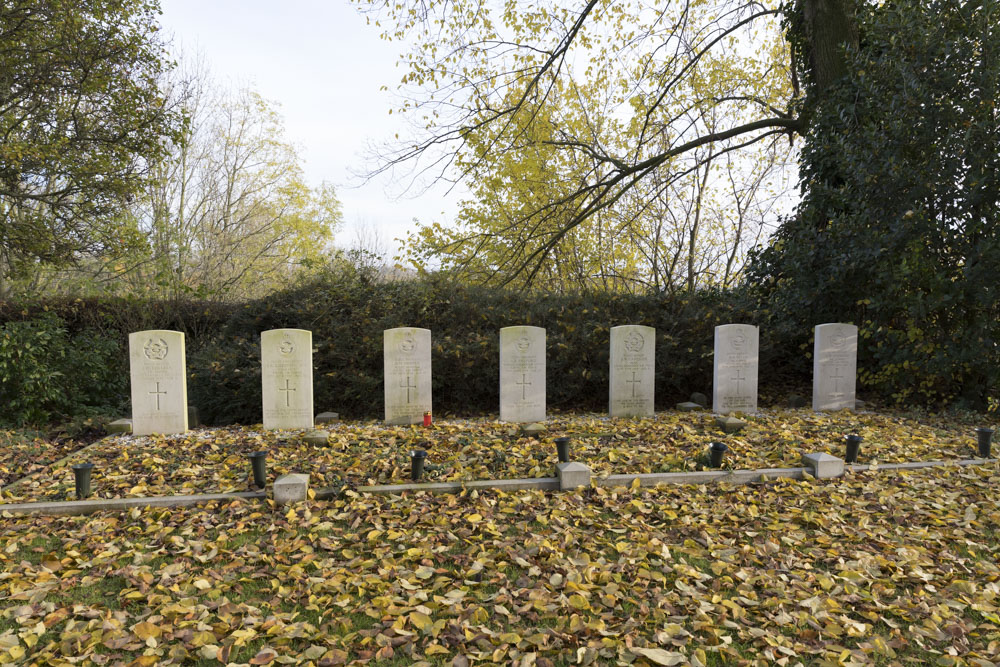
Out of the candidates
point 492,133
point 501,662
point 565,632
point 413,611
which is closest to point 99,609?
point 413,611

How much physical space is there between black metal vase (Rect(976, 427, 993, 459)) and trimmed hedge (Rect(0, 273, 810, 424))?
12.2 feet

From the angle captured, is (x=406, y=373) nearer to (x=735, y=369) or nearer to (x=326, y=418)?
(x=326, y=418)

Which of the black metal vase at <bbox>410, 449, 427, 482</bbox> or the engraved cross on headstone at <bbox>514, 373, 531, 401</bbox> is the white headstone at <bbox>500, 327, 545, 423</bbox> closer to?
the engraved cross on headstone at <bbox>514, 373, 531, 401</bbox>

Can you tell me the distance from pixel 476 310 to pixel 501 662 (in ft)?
22.3

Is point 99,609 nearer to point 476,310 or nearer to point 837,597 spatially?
point 837,597

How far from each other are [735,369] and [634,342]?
1626mm

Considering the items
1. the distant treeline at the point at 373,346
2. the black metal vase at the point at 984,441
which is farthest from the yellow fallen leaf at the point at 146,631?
the black metal vase at the point at 984,441

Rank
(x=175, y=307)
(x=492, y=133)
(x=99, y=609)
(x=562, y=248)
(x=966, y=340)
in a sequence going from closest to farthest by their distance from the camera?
(x=99, y=609)
(x=966, y=340)
(x=175, y=307)
(x=492, y=133)
(x=562, y=248)

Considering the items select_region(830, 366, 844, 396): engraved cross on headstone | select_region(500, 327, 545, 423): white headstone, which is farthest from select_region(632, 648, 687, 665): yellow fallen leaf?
select_region(830, 366, 844, 396): engraved cross on headstone

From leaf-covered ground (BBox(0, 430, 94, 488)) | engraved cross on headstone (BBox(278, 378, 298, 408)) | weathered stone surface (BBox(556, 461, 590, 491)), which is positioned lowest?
leaf-covered ground (BBox(0, 430, 94, 488))

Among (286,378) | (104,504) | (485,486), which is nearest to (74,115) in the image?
(286,378)

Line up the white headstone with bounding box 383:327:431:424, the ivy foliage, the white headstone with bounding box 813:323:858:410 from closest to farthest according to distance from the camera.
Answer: the ivy foliage
the white headstone with bounding box 383:327:431:424
the white headstone with bounding box 813:323:858:410

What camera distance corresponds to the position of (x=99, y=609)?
2920 mm

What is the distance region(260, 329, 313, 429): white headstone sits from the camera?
22.8 feet
